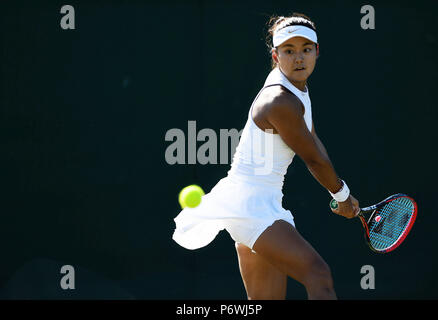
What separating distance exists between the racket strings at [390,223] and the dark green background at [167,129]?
1033 millimetres

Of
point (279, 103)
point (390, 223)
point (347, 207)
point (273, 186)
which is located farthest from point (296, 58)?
point (390, 223)

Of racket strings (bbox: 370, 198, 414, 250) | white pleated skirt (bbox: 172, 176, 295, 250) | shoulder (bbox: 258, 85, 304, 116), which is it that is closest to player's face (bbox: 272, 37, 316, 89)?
shoulder (bbox: 258, 85, 304, 116)

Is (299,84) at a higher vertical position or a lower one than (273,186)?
higher

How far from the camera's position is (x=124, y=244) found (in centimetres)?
482

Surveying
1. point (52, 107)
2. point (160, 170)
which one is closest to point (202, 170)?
point (160, 170)

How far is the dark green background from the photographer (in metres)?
4.73

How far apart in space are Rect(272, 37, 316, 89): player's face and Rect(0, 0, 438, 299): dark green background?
1.31 m

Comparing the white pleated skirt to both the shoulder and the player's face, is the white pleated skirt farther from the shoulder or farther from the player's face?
the player's face

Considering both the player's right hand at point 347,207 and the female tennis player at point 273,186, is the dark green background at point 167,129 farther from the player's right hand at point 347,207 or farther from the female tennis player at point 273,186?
the player's right hand at point 347,207

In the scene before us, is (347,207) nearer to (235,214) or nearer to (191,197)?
(235,214)

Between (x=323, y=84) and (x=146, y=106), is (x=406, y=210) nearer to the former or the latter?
(x=323, y=84)

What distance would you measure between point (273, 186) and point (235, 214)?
224 millimetres

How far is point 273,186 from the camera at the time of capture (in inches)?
135

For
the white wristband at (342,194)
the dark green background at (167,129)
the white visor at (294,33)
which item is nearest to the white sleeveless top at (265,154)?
the white visor at (294,33)
